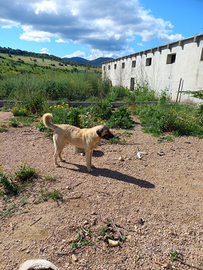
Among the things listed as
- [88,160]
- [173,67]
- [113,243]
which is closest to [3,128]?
[88,160]

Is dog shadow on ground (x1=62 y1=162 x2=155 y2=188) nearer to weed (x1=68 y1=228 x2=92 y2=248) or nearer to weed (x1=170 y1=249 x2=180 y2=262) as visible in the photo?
weed (x1=170 y1=249 x2=180 y2=262)

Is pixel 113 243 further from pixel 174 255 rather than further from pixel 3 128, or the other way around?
pixel 3 128

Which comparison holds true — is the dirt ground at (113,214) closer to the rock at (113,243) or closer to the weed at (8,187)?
the rock at (113,243)

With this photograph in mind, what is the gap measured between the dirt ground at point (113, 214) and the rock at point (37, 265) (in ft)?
0.24

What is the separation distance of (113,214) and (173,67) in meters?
11.2

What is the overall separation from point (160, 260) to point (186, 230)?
68 cm

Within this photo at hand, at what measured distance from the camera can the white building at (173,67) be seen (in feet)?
30.7

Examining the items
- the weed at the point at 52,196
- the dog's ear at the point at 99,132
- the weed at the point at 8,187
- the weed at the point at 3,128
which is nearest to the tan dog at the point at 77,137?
the dog's ear at the point at 99,132

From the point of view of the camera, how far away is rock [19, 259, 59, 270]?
1.95 meters

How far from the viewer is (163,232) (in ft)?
8.23

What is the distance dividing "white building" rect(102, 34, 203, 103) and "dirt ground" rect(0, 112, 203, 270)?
6519 mm

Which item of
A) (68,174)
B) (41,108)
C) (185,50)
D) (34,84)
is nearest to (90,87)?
(34,84)

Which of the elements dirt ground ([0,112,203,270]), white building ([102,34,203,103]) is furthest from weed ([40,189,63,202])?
white building ([102,34,203,103])

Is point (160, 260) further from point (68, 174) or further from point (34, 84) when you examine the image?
point (34, 84)
